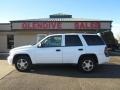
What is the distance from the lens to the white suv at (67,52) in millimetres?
13477

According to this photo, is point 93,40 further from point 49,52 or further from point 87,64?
point 49,52

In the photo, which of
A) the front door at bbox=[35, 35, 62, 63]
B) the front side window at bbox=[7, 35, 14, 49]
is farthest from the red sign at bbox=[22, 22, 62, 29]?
the front door at bbox=[35, 35, 62, 63]

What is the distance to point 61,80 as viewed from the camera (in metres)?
11.4

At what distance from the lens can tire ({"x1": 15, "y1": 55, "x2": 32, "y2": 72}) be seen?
45.5 feet

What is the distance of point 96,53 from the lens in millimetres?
13430

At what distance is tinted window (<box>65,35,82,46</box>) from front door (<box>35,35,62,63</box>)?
1.22 ft

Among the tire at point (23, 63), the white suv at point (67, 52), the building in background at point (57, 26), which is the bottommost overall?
the tire at point (23, 63)

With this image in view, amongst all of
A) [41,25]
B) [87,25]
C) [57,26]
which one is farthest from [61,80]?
[41,25]

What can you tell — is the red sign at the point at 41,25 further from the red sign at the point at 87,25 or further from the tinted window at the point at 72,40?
the tinted window at the point at 72,40

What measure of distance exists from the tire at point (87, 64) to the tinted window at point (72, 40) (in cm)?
79

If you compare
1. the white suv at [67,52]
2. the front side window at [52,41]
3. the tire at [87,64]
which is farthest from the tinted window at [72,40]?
the tire at [87,64]

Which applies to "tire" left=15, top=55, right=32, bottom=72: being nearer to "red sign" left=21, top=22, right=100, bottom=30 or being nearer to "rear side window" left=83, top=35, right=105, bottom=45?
"rear side window" left=83, top=35, right=105, bottom=45

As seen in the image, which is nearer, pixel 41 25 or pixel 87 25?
pixel 87 25

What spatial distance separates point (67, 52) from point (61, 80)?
2404mm
